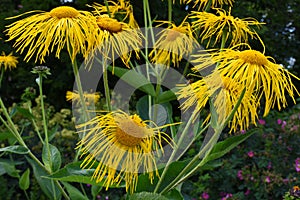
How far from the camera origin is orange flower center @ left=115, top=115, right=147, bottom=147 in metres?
0.86

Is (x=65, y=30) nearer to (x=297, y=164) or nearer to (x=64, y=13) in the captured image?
(x=64, y=13)

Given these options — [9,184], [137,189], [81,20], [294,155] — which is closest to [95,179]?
[137,189]

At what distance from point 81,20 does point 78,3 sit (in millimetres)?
2839

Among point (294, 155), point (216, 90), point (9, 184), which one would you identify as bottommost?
point (9, 184)

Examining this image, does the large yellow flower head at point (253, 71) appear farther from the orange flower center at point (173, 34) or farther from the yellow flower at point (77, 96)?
the yellow flower at point (77, 96)

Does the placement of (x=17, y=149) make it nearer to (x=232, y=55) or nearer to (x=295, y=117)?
(x=232, y=55)

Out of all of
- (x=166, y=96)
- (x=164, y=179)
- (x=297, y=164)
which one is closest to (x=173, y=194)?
(x=164, y=179)

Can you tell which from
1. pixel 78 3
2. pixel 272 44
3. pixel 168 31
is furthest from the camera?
pixel 272 44

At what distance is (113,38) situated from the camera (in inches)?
38.0

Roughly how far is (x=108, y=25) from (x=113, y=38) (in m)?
0.03

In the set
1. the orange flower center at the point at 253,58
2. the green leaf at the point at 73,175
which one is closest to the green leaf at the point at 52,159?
the green leaf at the point at 73,175

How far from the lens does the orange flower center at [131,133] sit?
0.86 m

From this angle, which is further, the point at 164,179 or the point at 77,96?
the point at 77,96

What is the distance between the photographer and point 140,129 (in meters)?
0.86
